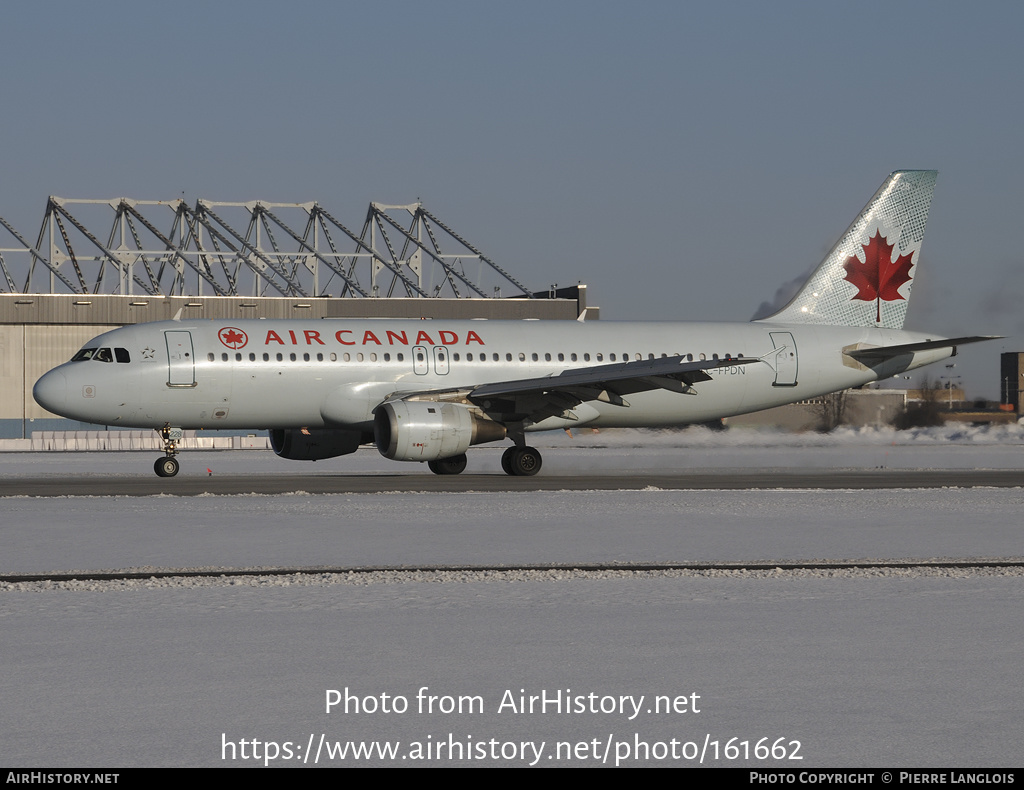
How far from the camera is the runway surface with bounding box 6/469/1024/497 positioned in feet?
90.0

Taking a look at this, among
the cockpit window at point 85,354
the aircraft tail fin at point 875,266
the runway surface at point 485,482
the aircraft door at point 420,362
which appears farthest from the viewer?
the aircraft tail fin at point 875,266

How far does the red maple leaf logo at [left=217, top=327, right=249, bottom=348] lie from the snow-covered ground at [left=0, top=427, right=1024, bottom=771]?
12678 mm

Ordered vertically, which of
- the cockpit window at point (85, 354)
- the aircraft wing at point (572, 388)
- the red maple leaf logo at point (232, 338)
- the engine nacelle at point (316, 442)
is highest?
the red maple leaf logo at point (232, 338)

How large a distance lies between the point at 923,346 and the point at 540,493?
1575cm

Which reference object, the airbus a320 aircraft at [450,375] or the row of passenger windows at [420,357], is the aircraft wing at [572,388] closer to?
the airbus a320 aircraft at [450,375]

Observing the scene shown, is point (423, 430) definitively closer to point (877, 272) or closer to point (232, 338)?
point (232, 338)

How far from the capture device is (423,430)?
2930 cm

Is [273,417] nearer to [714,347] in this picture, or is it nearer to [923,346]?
[714,347]

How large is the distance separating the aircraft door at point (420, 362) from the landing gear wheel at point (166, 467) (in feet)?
21.9

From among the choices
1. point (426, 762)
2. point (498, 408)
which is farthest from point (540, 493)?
point (426, 762)

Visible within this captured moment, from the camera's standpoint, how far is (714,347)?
119 feet

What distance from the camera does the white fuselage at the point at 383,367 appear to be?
3144 centimetres

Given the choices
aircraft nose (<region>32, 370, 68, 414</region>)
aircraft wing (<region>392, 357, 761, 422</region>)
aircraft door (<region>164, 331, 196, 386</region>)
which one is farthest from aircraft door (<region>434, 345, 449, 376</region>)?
aircraft nose (<region>32, 370, 68, 414</region>)

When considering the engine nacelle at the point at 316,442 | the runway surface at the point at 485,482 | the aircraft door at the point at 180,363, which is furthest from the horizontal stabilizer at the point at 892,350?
the aircraft door at the point at 180,363
